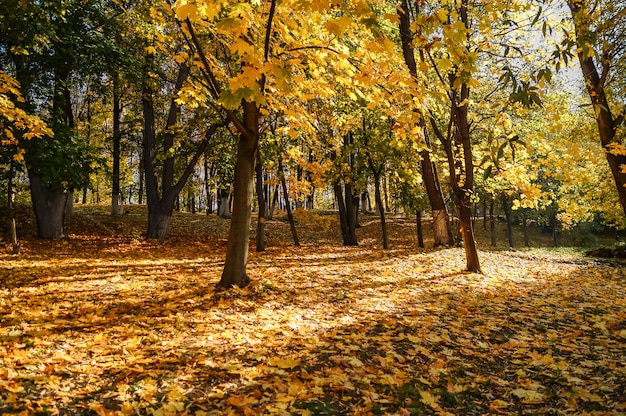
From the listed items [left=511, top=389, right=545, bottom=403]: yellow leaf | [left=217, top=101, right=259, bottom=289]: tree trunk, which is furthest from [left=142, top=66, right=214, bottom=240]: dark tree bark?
[left=511, top=389, right=545, bottom=403]: yellow leaf

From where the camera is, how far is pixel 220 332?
476 centimetres

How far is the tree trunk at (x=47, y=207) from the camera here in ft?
40.4

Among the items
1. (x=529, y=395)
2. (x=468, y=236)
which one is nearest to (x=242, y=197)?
(x=529, y=395)

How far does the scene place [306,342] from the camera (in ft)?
14.8

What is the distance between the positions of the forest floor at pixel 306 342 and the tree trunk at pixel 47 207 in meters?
4.03

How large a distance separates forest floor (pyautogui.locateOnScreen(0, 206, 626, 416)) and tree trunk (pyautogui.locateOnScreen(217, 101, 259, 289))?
0.50 m

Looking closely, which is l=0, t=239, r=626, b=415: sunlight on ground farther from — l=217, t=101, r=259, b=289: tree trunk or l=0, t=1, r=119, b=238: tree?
l=0, t=1, r=119, b=238: tree

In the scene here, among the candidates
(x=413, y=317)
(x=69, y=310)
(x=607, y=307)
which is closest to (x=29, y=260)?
(x=69, y=310)

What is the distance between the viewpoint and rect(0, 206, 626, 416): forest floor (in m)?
3.19

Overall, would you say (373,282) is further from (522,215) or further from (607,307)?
(522,215)

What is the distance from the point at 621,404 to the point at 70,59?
1481 centimetres

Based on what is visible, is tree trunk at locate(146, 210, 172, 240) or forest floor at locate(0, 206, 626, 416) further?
tree trunk at locate(146, 210, 172, 240)

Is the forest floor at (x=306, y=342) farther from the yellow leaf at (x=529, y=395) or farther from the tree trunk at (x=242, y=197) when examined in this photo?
the tree trunk at (x=242, y=197)

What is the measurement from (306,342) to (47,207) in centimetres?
1221
